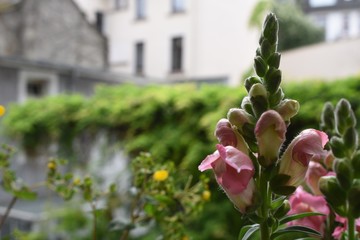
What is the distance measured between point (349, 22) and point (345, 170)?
77.2ft

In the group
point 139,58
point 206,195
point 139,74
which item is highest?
point 139,58

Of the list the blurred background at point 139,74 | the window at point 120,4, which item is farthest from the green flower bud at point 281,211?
the window at point 120,4

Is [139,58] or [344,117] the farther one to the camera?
[139,58]

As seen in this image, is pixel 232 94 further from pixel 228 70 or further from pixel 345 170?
pixel 228 70

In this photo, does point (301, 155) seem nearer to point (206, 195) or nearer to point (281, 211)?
point (281, 211)

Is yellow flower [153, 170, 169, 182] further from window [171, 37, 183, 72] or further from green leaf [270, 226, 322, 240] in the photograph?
window [171, 37, 183, 72]

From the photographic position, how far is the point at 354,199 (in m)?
0.33

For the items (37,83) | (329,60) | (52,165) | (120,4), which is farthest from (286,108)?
(120,4)

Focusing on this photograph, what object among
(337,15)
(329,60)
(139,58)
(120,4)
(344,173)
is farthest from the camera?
(337,15)

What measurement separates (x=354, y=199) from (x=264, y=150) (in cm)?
8

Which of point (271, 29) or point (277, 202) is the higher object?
point (271, 29)

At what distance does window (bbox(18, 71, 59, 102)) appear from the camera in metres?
8.47

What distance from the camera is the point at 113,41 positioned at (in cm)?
1373

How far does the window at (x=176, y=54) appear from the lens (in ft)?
41.9
